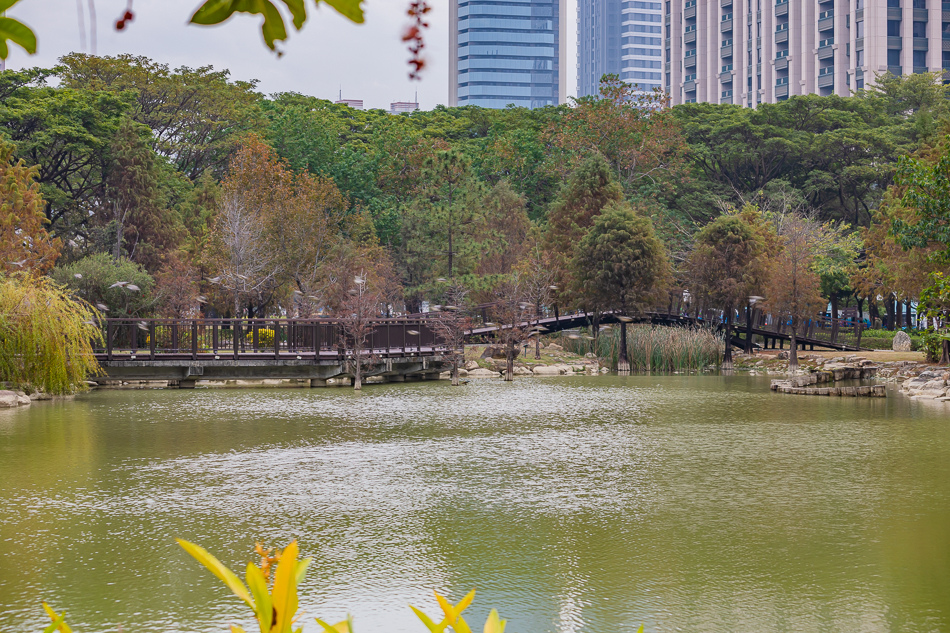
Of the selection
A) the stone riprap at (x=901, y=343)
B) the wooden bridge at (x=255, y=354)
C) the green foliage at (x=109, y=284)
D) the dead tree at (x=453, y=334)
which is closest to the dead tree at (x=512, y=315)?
the dead tree at (x=453, y=334)

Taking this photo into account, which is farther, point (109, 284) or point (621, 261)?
point (621, 261)

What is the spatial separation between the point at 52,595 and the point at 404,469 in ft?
16.6

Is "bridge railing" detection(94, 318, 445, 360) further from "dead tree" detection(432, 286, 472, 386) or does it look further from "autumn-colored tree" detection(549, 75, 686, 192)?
"autumn-colored tree" detection(549, 75, 686, 192)

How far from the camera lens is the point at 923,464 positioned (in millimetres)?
11062

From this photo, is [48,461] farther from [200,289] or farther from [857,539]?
[200,289]

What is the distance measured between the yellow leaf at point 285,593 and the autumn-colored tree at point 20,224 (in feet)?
83.6

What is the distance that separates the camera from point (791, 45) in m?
71.3

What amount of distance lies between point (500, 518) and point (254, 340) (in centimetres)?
1731

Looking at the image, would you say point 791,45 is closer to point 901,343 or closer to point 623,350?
point 901,343

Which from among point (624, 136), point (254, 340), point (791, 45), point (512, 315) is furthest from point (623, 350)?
point (791, 45)

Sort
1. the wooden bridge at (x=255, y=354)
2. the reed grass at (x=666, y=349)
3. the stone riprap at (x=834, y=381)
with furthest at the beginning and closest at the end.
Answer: the reed grass at (x=666, y=349) → the wooden bridge at (x=255, y=354) → the stone riprap at (x=834, y=381)

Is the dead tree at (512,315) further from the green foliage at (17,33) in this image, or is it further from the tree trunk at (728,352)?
the green foliage at (17,33)

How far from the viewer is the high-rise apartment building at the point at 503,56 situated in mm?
127562

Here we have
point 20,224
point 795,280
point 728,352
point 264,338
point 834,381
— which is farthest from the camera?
point 795,280
